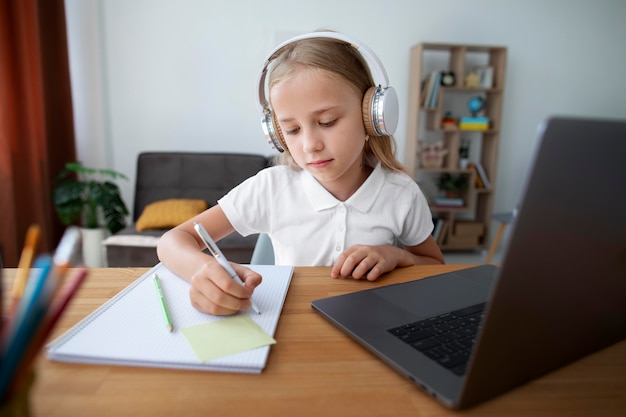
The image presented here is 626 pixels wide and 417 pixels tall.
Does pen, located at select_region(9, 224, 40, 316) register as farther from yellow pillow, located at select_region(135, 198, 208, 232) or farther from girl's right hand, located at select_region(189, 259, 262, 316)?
yellow pillow, located at select_region(135, 198, 208, 232)

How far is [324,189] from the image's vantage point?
39.6 inches

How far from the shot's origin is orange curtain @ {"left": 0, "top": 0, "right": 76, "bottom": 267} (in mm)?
2420

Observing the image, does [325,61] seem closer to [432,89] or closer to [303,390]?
[303,390]

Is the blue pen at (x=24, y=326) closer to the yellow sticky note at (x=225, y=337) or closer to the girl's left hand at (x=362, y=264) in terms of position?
the yellow sticky note at (x=225, y=337)

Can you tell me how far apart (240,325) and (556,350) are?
35 centimetres

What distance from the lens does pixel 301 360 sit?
0.44 m

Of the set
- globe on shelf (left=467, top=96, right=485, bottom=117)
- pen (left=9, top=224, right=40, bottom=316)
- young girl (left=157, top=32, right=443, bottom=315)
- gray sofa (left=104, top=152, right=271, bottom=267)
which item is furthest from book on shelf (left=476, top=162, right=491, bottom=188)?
pen (left=9, top=224, right=40, bottom=316)

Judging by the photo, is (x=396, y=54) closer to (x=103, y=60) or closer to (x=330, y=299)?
(x=103, y=60)

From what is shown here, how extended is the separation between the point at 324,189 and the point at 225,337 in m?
0.58

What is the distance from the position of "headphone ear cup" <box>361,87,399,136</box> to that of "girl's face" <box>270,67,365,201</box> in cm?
2

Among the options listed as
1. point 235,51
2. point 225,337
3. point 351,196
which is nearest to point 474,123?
point 235,51

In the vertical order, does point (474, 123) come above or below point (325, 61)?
below

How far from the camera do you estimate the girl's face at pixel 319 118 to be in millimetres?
818

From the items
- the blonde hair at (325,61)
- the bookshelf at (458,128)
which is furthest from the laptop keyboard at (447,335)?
the bookshelf at (458,128)
